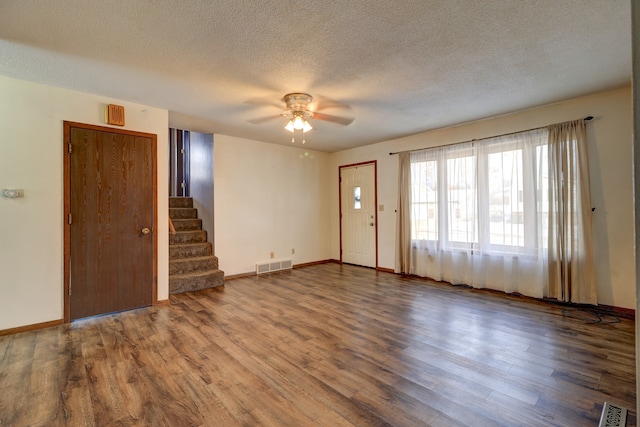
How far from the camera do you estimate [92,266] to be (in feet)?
11.0

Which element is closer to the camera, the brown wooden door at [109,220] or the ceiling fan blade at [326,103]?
the brown wooden door at [109,220]

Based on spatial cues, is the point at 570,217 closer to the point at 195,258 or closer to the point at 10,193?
the point at 195,258

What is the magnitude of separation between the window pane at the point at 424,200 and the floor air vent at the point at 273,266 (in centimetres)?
265

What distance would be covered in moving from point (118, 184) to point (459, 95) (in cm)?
435

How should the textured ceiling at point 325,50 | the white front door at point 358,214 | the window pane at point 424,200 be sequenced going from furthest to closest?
the white front door at point 358,214 → the window pane at point 424,200 → the textured ceiling at point 325,50

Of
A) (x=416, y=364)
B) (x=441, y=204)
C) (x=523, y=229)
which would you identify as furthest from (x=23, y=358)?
(x=523, y=229)

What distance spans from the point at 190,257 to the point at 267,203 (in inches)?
70.7

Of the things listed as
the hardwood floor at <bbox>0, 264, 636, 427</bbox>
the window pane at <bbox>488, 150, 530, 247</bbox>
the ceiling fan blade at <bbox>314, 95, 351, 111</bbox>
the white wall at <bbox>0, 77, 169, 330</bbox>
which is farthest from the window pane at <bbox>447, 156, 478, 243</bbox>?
the white wall at <bbox>0, 77, 169, 330</bbox>

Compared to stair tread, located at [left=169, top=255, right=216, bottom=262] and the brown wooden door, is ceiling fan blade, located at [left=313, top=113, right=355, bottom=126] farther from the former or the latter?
stair tread, located at [left=169, top=255, right=216, bottom=262]

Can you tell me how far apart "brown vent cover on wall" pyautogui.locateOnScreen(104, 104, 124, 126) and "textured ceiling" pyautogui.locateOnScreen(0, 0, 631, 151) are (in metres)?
0.14

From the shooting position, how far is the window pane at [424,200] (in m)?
4.93

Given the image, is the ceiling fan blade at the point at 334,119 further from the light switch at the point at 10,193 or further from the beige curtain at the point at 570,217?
the light switch at the point at 10,193

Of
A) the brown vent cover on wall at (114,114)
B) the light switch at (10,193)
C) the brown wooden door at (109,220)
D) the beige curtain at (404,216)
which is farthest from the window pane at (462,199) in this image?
the light switch at (10,193)

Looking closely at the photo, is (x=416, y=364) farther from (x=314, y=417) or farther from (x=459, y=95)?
(x=459, y=95)
